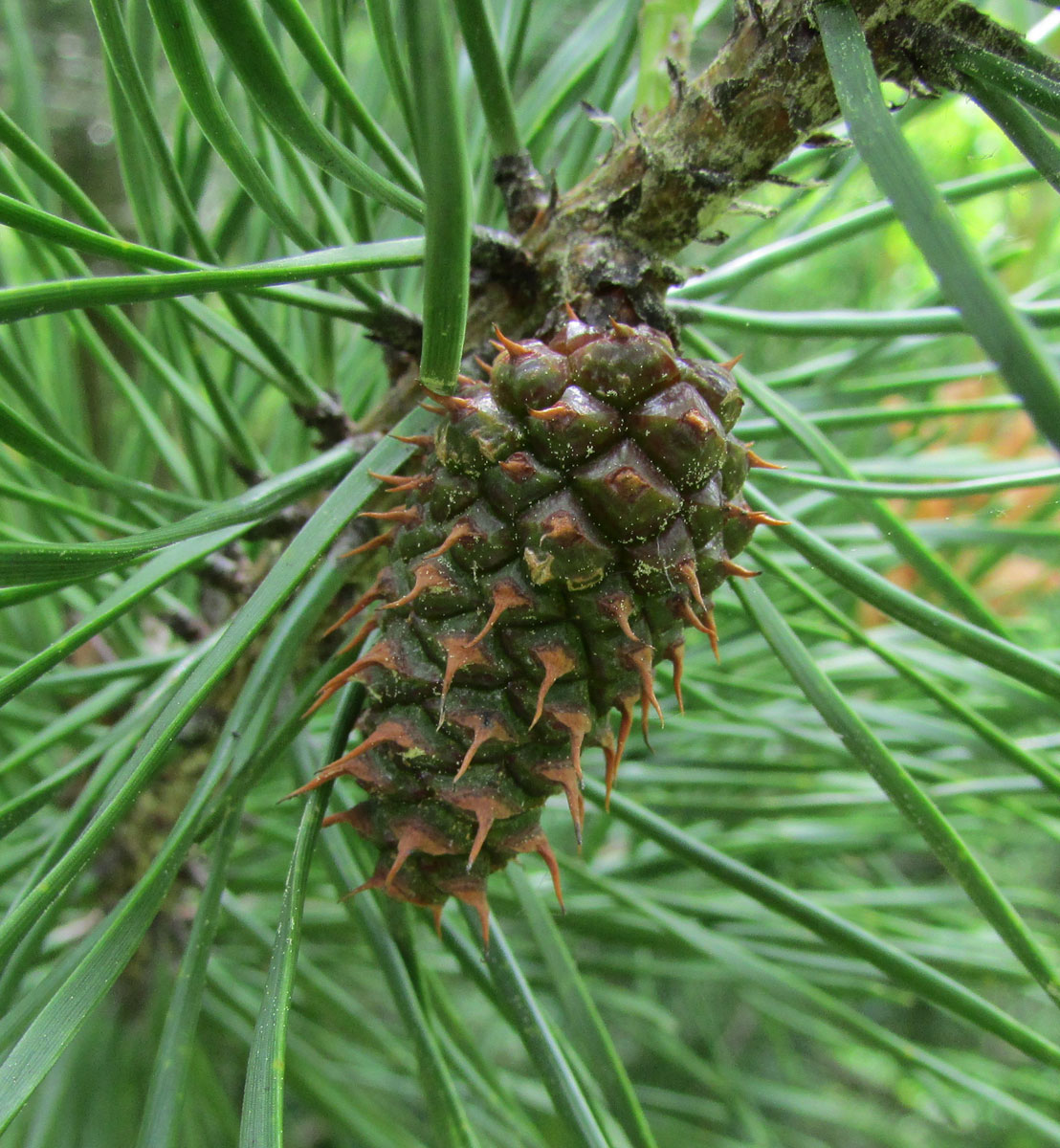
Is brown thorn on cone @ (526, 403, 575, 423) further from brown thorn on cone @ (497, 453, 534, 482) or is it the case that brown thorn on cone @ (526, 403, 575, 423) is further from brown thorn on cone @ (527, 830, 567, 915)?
brown thorn on cone @ (527, 830, 567, 915)

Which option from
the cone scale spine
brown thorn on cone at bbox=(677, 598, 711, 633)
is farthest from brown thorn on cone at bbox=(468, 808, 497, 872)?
brown thorn on cone at bbox=(677, 598, 711, 633)

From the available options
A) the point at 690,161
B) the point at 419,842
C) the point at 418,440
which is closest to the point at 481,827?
the point at 419,842

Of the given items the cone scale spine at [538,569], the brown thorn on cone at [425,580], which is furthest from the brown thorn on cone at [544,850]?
the brown thorn on cone at [425,580]

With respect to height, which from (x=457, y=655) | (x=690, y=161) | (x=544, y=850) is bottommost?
(x=544, y=850)

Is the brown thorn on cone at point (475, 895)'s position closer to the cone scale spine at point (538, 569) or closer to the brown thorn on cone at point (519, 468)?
the cone scale spine at point (538, 569)

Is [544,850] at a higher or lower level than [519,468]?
lower

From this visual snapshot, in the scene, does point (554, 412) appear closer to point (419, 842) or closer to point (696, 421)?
point (696, 421)
